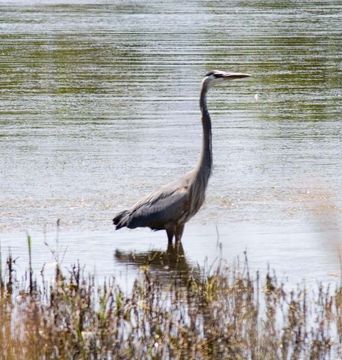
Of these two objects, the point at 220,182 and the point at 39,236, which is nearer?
the point at 39,236

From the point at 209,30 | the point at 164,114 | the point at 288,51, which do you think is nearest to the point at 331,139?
the point at 164,114

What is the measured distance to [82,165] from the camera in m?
13.8

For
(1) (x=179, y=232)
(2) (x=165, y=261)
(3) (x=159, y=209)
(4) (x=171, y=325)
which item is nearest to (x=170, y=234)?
(1) (x=179, y=232)

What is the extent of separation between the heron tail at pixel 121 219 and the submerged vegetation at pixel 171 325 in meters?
2.63

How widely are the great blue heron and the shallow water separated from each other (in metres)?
0.19

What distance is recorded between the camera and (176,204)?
1028 centimetres

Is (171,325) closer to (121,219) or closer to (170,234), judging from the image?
(170,234)

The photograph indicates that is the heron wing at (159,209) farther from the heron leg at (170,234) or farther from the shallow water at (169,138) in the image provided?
the shallow water at (169,138)

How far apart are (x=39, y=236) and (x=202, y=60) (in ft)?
44.6

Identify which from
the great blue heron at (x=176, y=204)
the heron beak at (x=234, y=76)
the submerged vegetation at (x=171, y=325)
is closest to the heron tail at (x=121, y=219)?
the great blue heron at (x=176, y=204)

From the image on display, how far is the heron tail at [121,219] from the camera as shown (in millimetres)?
10458

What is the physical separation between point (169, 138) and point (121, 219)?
499cm

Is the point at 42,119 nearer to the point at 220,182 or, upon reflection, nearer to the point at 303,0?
the point at 220,182

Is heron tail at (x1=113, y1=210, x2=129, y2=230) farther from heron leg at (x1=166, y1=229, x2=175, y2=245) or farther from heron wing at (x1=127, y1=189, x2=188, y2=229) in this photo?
heron leg at (x1=166, y1=229, x2=175, y2=245)
